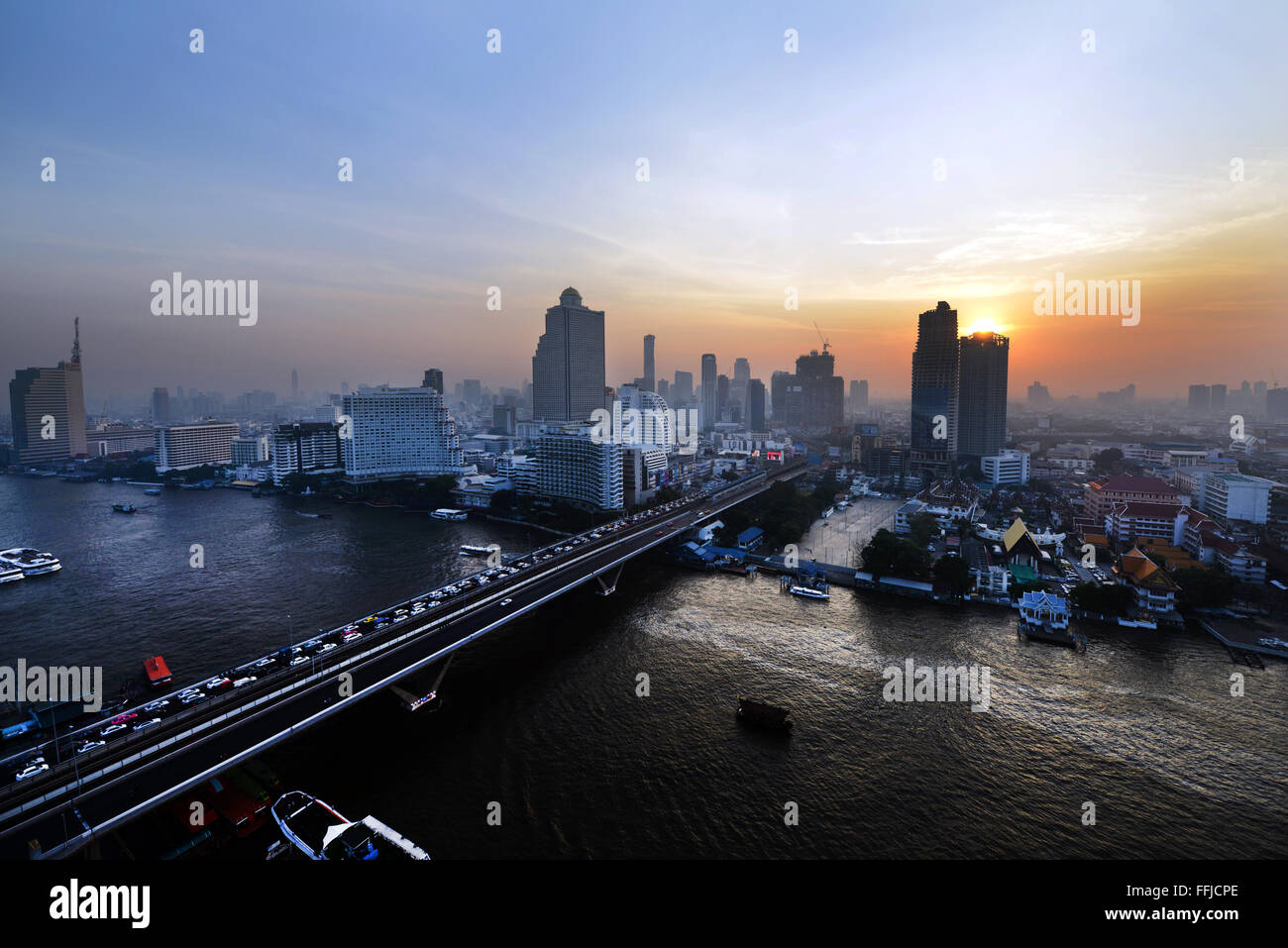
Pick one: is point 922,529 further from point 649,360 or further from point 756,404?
point 649,360

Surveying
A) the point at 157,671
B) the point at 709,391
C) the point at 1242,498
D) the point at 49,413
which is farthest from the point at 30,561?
the point at 709,391

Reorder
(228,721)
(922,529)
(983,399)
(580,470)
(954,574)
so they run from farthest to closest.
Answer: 1. (983,399)
2. (580,470)
3. (922,529)
4. (954,574)
5. (228,721)

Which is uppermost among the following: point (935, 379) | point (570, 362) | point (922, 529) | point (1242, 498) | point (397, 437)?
point (570, 362)

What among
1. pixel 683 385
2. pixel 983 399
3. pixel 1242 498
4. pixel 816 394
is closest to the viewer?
pixel 1242 498

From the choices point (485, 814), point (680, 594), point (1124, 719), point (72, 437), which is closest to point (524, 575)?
point (680, 594)

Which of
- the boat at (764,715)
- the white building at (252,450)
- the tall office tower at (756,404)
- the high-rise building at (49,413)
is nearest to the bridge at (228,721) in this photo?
the boat at (764,715)

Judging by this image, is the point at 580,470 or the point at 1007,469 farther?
the point at 1007,469
